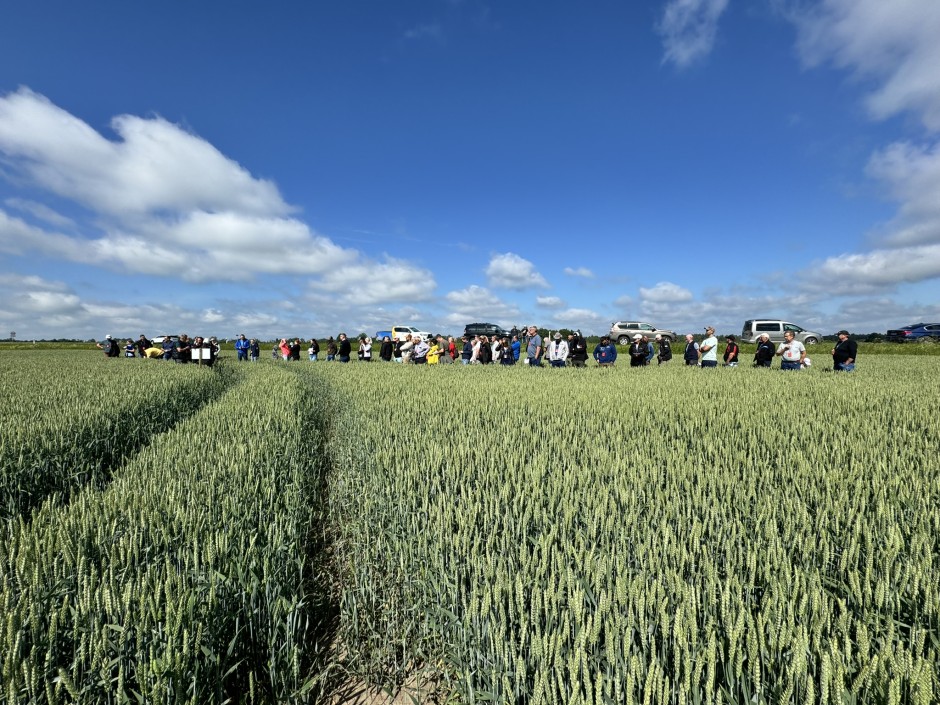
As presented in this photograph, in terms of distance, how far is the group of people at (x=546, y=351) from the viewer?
1566 cm

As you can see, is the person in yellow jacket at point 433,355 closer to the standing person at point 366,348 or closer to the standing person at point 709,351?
the standing person at point 366,348

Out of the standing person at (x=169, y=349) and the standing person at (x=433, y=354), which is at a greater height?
the standing person at (x=169, y=349)

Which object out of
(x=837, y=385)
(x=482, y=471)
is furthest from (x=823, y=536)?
(x=837, y=385)

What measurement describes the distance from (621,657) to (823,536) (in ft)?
5.33

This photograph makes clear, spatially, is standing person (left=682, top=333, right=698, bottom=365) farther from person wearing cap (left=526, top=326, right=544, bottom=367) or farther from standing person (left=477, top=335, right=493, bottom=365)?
standing person (left=477, top=335, right=493, bottom=365)

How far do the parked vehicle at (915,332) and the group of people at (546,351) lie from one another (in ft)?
76.7

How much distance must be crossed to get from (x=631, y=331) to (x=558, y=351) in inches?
876

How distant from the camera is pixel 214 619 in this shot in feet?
7.00

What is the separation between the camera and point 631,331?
39062mm

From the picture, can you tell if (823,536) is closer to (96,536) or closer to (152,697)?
(152,697)

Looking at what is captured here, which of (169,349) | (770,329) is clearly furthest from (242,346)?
(770,329)

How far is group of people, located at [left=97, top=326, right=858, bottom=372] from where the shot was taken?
15656 mm

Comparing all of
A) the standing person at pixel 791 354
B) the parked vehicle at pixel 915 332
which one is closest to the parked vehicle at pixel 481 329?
the standing person at pixel 791 354

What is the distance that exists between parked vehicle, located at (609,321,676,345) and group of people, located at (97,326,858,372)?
48.1 feet
